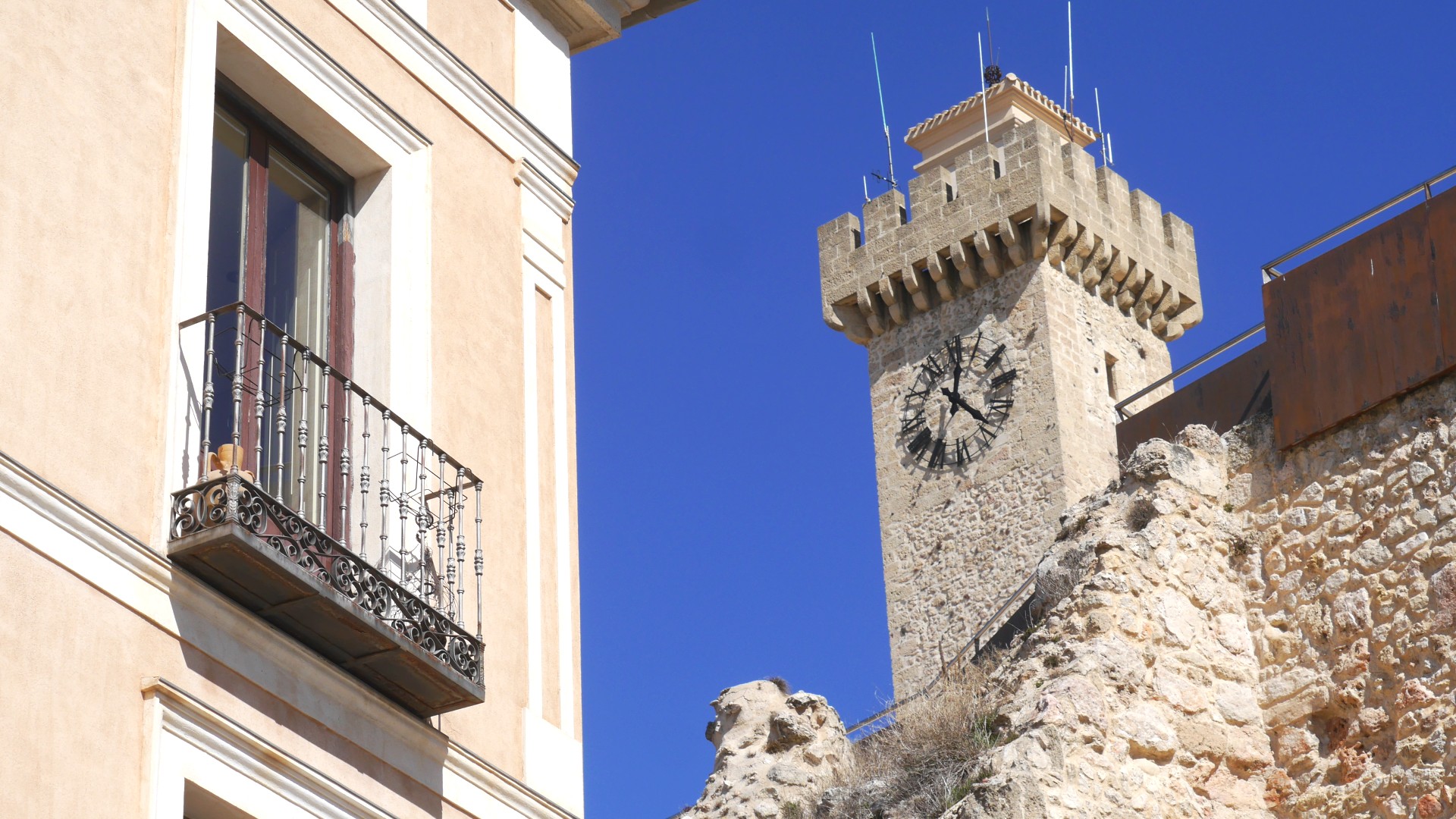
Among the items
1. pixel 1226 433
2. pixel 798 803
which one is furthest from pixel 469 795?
pixel 1226 433

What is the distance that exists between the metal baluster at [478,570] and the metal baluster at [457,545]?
0.16 ft

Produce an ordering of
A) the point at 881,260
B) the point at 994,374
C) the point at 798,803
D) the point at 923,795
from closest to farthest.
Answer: the point at 923,795 → the point at 798,803 → the point at 994,374 → the point at 881,260

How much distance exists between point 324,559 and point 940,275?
22062 mm

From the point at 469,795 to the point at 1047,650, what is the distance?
5144mm

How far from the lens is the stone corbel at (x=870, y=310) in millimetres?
28016

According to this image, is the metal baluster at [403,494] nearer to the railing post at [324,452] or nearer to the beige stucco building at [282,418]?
the beige stucco building at [282,418]

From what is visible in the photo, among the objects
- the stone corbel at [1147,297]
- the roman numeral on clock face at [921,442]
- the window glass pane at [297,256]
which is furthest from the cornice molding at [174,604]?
the stone corbel at [1147,297]

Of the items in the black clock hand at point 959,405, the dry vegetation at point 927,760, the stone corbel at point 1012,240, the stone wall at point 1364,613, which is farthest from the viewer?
the stone corbel at point 1012,240

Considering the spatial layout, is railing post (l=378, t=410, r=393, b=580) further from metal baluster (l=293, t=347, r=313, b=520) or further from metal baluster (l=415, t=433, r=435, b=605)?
metal baluster (l=293, t=347, r=313, b=520)

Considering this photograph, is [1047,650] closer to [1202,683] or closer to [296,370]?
[1202,683]

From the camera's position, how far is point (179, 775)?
528 centimetres

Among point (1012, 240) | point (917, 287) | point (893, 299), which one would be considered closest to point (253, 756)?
point (1012, 240)

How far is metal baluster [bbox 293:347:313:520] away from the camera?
592cm

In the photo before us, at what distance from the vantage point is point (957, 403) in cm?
2650
